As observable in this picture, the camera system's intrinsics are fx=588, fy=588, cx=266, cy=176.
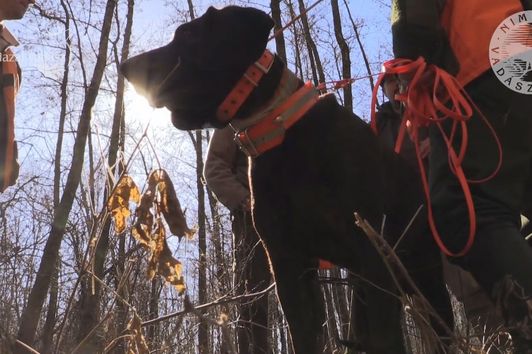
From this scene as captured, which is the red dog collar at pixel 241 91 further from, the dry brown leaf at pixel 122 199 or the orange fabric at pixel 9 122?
the orange fabric at pixel 9 122

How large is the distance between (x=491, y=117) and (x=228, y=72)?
3.49 feet

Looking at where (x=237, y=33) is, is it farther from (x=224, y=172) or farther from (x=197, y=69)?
(x=224, y=172)

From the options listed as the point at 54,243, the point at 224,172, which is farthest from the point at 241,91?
the point at 54,243

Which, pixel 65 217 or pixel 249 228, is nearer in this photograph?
pixel 249 228

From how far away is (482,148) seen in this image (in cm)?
185

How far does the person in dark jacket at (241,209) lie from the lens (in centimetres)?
389

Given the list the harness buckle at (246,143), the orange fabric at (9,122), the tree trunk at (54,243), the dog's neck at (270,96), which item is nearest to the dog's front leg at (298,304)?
the harness buckle at (246,143)

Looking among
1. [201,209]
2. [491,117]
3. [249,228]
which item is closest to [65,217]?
[249,228]

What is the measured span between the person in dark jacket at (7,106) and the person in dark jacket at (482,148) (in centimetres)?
209

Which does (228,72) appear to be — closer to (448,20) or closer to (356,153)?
(356,153)

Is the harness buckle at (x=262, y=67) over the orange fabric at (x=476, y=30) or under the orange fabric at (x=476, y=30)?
over

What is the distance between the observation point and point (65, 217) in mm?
4691

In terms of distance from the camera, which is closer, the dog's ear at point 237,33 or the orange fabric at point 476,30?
the orange fabric at point 476,30

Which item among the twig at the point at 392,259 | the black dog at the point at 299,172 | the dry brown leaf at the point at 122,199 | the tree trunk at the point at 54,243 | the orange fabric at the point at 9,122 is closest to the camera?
the twig at the point at 392,259
